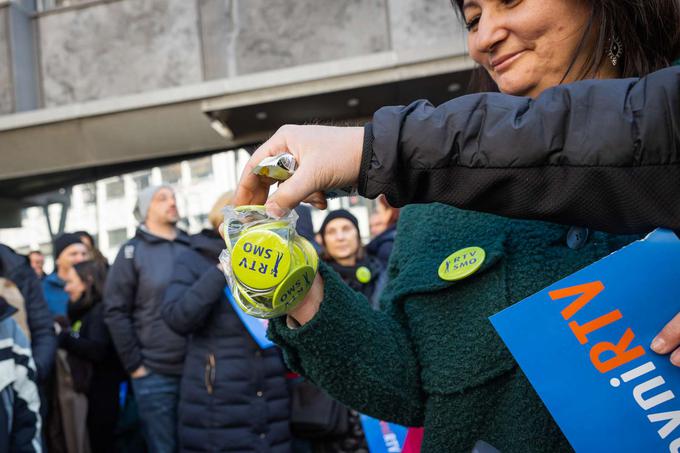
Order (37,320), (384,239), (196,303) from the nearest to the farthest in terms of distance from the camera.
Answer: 1. (196,303)
2. (37,320)
3. (384,239)

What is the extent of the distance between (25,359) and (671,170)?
302cm

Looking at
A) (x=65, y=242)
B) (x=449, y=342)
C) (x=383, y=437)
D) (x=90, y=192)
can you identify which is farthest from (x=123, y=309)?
(x=90, y=192)

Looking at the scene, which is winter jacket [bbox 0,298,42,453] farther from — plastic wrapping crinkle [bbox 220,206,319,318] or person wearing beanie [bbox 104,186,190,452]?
plastic wrapping crinkle [bbox 220,206,319,318]

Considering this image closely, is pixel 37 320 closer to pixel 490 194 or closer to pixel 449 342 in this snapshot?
pixel 449 342

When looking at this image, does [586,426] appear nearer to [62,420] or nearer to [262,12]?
[62,420]

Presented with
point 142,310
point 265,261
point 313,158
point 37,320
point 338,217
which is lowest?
point 142,310

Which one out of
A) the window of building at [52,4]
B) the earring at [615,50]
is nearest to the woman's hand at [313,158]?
the earring at [615,50]

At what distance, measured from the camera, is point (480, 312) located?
111 cm

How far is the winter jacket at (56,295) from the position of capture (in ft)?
15.2

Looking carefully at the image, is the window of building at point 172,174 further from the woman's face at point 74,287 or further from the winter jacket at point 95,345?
the winter jacket at point 95,345

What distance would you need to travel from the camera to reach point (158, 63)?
7.10 m

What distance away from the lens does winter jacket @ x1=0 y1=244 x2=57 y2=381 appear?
343 centimetres

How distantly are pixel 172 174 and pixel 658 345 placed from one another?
6.95m

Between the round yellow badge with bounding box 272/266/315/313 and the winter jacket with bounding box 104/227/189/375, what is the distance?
9.85 feet
